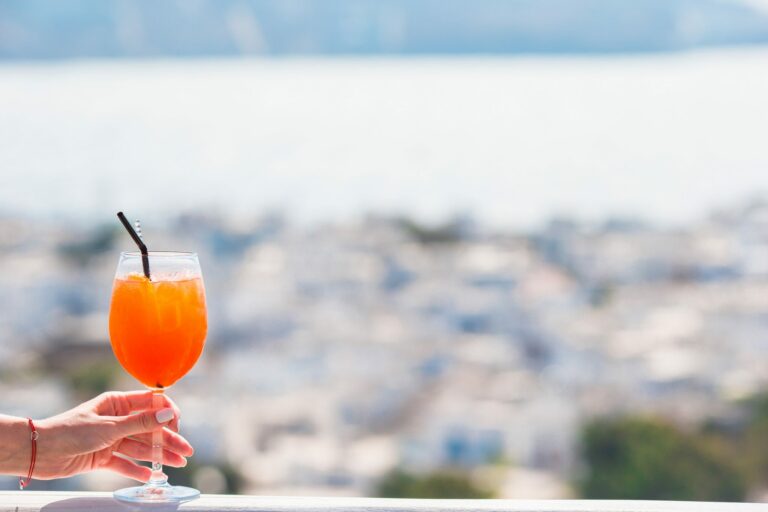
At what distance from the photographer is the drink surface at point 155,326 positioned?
0.88 meters

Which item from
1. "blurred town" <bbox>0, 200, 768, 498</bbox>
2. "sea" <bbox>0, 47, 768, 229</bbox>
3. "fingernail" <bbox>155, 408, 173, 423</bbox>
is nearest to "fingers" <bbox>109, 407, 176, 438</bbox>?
"fingernail" <bbox>155, 408, 173, 423</bbox>

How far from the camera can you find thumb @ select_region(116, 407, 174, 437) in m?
0.83

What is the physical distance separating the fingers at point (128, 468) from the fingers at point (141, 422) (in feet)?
0.26

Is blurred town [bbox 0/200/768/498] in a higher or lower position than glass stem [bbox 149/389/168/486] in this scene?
higher

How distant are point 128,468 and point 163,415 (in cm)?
11

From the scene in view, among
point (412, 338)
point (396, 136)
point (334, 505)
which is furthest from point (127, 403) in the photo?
point (396, 136)

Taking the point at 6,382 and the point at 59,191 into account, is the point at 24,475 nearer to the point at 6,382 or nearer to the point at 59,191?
the point at 6,382

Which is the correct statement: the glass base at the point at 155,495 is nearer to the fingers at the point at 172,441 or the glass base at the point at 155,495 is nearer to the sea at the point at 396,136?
the fingers at the point at 172,441

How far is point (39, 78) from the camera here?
17094 millimetres

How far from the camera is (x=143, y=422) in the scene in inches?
32.8

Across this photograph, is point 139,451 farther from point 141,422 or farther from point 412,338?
point 412,338

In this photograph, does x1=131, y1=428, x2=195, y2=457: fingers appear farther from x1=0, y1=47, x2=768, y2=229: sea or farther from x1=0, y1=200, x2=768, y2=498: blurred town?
x1=0, y1=47, x2=768, y2=229: sea

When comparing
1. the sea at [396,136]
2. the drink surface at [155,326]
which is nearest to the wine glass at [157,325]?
the drink surface at [155,326]

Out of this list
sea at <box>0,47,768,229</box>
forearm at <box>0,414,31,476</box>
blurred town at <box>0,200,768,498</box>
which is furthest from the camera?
sea at <box>0,47,768,229</box>
